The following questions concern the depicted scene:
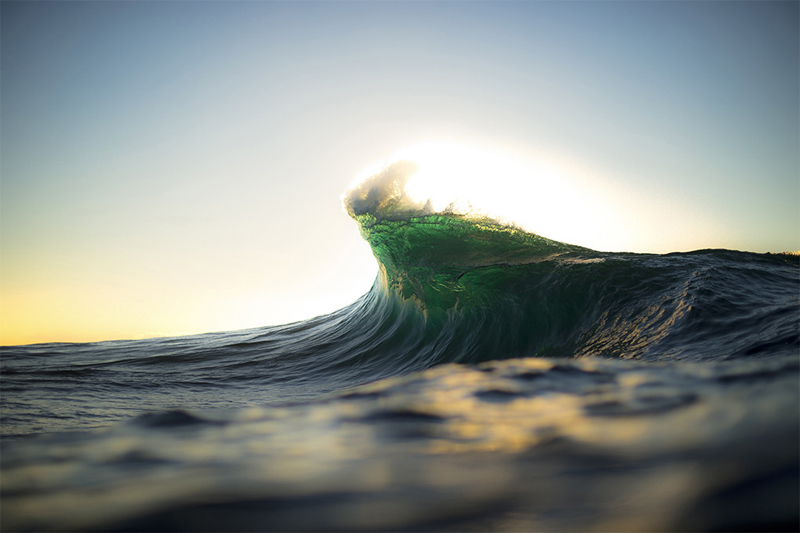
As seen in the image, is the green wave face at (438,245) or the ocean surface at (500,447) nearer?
the ocean surface at (500,447)

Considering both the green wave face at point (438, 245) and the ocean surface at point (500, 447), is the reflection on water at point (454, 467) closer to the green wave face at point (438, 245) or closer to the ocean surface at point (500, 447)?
the ocean surface at point (500, 447)

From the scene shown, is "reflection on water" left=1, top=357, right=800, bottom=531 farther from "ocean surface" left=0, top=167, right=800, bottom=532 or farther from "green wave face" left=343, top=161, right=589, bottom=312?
"green wave face" left=343, top=161, right=589, bottom=312

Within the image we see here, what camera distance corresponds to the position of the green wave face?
6.29 metres

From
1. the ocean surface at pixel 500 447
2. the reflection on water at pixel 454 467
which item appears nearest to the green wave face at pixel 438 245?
the ocean surface at pixel 500 447

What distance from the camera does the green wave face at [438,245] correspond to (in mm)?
6289

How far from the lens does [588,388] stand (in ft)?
6.98

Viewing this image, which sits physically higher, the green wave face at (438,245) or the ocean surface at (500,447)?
the green wave face at (438,245)

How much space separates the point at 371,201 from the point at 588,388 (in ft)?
18.1

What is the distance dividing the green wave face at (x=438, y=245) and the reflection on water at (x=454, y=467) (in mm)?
4282

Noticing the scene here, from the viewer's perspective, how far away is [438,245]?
6836 millimetres

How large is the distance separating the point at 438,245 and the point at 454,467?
18.4ft

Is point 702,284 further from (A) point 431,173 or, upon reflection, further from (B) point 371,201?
(B) point 371,201

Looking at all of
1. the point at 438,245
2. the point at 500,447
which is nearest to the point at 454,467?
the point at 500,447

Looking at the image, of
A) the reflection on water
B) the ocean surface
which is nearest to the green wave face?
the ocean surface
